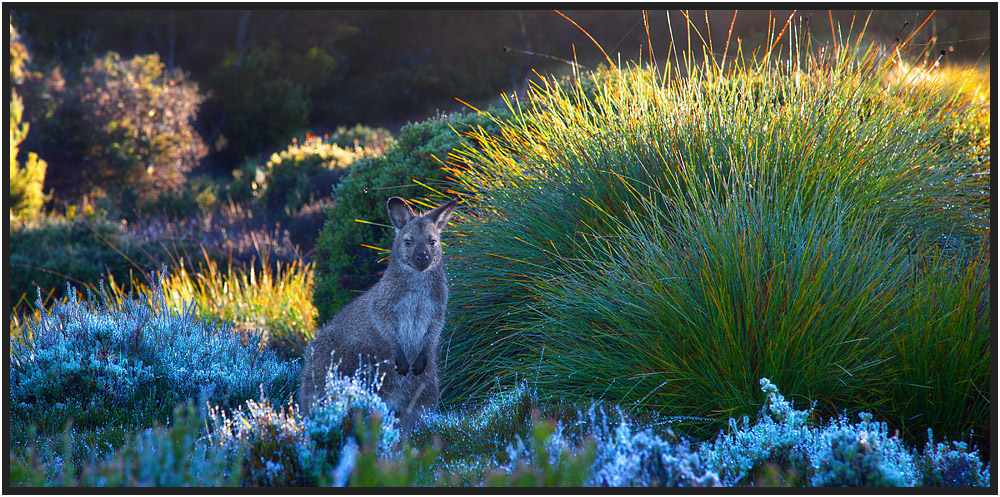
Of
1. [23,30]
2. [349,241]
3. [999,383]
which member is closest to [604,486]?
[999,383]

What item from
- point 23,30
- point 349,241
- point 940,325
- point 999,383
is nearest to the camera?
point 999,383

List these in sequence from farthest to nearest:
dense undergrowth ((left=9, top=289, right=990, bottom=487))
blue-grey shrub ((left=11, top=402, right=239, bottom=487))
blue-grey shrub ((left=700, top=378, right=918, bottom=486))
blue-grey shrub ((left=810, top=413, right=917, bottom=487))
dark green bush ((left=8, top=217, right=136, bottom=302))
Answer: dark green bush ((left=8, top=217, right=136, bottom=302)), blue-grey shrub ((left=700, top=378, right=918, bottom=486)), blue-grey shrub ((left=810, top=413, right=917, bottom=487)), dense undergrowth ((left=9, top=289, right=990, bottom=487)), blue-grey shrub ((left=11, top=402, right=239, bottom=487))

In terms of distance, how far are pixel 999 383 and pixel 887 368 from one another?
2.44 feet

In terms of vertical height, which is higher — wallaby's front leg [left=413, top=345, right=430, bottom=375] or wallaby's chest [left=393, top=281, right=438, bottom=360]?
wallaby's chest [left=393, top=281, right=438, bottom=360]

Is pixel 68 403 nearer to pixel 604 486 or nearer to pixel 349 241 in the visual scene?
pixel 349 241

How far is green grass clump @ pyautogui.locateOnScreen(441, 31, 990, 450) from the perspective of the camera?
14.5 feet

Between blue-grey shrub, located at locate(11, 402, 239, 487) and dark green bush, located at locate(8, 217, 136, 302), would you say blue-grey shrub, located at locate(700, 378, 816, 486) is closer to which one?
blue-grey shrub, located at locate(11, 402, 239, 487)

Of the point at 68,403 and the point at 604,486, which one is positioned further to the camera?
the point at 68,403

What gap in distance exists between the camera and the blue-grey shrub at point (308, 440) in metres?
3.59

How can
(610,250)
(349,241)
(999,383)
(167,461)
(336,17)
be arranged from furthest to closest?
(336,17), (349,241), (610,250), (999,383), (167,461)

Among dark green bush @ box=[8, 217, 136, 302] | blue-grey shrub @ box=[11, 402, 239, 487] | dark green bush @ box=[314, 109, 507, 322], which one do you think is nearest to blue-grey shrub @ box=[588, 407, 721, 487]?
blue-grey shrub @ box=[11, 402, 239, 487]

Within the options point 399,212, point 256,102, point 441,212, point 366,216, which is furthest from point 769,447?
point 256,102

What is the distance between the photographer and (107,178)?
2284 cm

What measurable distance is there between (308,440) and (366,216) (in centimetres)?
526
